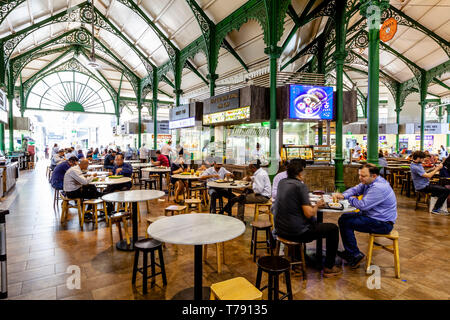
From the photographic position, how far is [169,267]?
11.6ft

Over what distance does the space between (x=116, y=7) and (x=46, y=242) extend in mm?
12888

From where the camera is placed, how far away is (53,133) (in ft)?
112

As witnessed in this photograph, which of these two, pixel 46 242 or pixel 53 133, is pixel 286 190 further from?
pixel 53 133

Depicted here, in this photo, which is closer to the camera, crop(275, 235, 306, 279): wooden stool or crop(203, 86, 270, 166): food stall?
crop(275, 235, 306, 279): wooden stool

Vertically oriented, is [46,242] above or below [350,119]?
below

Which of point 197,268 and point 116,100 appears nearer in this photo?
point 197,268

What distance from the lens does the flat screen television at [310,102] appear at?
318 inches

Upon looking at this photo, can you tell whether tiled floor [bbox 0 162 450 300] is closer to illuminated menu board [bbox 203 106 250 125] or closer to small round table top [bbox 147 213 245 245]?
small round table top [bbox 147 213 245 245]

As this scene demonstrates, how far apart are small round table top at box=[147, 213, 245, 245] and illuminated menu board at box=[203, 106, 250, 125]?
5919 mm

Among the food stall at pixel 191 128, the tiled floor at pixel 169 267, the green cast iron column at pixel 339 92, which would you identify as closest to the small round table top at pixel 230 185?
the tiled floor at pixel 169 267

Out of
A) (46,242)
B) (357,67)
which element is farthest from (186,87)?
(46,242)

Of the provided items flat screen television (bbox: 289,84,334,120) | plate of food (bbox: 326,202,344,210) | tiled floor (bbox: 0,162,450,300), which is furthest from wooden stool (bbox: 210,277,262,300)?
flat screen television (bbox: 289,84,334,120)

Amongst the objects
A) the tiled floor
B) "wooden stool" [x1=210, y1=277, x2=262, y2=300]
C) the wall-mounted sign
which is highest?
the wall-mounted sign

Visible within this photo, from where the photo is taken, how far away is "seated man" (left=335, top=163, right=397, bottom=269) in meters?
3.29
